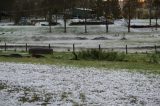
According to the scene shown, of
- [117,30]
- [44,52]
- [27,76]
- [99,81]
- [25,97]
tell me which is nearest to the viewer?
[25,97]

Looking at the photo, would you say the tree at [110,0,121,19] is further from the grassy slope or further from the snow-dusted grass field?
the grassy slope

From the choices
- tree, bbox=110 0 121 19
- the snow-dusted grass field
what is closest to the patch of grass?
the snow-dusted grass field

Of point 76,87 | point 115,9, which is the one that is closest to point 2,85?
point 76,87

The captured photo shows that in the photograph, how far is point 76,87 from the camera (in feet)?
68.1

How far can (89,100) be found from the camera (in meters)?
16.9

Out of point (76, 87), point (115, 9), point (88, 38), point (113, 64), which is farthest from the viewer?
point (115, 9)

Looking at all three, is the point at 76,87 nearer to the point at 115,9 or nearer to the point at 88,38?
the point at 88,38

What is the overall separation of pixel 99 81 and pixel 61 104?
723 cm

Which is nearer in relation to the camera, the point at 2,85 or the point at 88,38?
the point at 2,85

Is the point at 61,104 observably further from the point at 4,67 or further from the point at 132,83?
the point at 4,67

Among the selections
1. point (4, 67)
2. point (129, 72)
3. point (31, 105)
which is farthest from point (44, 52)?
point (31, 105)

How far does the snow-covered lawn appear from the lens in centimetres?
1677

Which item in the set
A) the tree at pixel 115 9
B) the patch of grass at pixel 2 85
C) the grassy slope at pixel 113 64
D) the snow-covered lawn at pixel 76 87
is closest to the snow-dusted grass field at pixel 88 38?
the grassy slope at pixel 113 64

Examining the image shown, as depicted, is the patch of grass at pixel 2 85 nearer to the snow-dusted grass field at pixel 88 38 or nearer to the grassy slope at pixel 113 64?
the grassy slope at pixel 113 64
